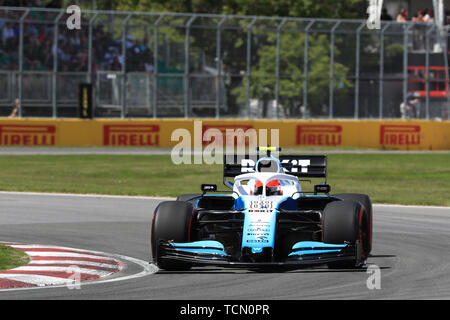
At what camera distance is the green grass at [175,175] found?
23359 millimetres

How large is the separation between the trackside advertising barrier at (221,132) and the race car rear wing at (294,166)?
78.7 ft

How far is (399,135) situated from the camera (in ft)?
133

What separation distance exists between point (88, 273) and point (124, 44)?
28.0 m

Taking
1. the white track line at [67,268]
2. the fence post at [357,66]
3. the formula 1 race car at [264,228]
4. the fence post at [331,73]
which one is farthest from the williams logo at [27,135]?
the formula 1 race car at [264,228]

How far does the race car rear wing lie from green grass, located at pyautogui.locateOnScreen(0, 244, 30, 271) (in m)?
2.97

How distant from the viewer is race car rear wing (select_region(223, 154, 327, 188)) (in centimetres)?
1375

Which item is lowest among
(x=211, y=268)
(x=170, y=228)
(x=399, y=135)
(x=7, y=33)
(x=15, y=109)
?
(x=211, y=268)

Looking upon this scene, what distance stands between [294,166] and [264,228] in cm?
273

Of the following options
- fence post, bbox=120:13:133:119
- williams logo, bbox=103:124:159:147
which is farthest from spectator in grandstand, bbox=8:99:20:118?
fence post, bbox=120:13:133:119

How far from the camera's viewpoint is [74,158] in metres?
33.8

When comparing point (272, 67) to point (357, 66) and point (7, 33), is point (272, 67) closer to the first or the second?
point (357, 66)

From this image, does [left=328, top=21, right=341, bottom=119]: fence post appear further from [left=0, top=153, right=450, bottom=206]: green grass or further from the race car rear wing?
the race car rear wing

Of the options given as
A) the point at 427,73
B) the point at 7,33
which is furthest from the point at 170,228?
the point at 427,73

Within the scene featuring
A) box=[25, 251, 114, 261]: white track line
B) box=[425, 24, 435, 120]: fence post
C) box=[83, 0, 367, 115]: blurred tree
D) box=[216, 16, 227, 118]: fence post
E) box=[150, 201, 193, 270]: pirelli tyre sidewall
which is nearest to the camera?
box=[150, 201, 193, 270]: pirelli tyre sidewall
